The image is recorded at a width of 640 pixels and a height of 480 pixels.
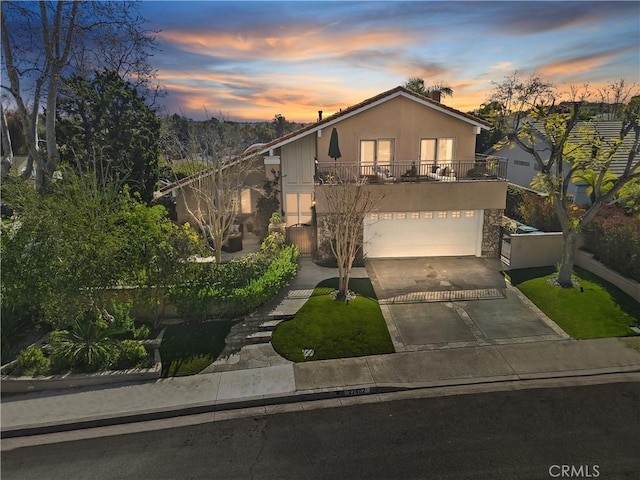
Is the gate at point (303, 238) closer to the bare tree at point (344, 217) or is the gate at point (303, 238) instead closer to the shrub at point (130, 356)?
the bare tree at point (344, 217)

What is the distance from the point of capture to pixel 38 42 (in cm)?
1354

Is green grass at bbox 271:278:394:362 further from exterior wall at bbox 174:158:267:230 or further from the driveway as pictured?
exterior wall at bbox 174:158:267:230

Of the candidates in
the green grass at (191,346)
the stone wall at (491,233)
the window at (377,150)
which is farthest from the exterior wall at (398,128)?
the green grass at (191,346)

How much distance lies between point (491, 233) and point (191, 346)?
510 inches

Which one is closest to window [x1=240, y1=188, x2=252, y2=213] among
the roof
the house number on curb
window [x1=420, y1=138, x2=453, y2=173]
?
the roof

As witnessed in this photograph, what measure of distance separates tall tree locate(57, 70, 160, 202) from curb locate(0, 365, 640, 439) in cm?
1399

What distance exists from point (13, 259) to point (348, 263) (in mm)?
9038

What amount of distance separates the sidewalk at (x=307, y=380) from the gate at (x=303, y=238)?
7.04 m

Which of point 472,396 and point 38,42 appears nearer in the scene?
point 472,396

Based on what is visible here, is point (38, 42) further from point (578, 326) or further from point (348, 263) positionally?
point (578, 326)

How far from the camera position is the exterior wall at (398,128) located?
18141mm

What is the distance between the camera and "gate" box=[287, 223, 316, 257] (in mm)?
17688

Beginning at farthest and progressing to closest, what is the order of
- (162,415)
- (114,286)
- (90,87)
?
1. (90,87)
2. (114,286)
3. (162,415)

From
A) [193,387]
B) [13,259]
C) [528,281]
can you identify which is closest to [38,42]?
[13,259]
